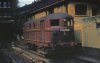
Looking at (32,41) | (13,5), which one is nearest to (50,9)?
(32,41)

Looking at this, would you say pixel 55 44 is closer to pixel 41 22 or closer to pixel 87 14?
pixel 41 22

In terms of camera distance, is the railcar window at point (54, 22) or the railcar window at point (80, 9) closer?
the railcar window at point (54, 22)

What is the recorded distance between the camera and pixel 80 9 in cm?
2584

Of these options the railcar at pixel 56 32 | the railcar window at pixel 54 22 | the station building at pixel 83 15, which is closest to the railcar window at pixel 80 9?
the station building at pixel 83 15

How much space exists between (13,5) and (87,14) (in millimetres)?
38216

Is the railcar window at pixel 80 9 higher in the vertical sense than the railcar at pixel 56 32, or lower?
higher

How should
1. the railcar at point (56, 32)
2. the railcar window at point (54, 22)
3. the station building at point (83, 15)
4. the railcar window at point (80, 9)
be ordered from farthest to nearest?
the railcar window at point (80, 9) < the railcar window at point (54, 22) < the railcar at point (56, 32) < the station building at point (83, 15)

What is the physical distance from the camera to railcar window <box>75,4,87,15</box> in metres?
25.7

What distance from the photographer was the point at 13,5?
205ft

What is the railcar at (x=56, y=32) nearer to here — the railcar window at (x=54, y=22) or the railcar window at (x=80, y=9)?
the railcar window at (x=54, y=22)

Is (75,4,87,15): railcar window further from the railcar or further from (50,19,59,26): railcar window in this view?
(50,19,59,26): railcar window

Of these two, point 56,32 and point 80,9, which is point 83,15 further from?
point 56,32

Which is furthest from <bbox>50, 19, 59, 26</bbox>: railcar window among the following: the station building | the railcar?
the station building

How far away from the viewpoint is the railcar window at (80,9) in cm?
2567
